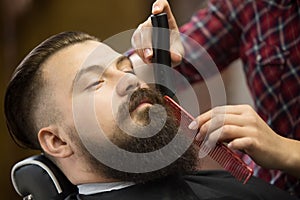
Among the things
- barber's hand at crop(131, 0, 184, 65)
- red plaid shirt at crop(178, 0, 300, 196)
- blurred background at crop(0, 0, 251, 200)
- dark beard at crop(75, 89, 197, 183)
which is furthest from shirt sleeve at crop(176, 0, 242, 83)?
blurred background at crop(0, 0, 251, 200)

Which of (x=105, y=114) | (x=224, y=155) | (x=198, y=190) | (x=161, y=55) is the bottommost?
(x=198, y=190)

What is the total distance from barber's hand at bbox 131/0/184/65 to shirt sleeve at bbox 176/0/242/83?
345mm

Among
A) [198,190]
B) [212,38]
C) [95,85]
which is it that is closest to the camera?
[95,85]

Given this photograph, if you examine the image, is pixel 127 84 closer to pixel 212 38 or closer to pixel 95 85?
pixel 95 85

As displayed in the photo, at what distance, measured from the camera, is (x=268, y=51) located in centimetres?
169

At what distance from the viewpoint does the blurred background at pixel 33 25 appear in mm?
2916

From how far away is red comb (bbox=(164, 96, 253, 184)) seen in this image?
49.7 inches

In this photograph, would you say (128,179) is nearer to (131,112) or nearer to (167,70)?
(131,112)

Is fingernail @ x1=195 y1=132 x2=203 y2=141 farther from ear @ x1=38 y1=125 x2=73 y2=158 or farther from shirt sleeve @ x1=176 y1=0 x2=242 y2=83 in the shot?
shirt sleeve @ x1=176 y1=0 x2=242 y2=83

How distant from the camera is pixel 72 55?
1.41 m

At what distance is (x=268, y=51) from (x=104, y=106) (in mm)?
595

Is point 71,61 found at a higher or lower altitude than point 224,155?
higher

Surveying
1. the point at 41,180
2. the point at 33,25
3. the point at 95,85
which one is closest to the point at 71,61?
the point at 95,85

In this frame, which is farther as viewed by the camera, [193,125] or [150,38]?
[150,38]
